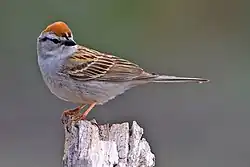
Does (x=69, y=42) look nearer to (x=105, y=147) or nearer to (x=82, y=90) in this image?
(x=82, y=90)

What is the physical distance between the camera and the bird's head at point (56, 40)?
7.79 metres

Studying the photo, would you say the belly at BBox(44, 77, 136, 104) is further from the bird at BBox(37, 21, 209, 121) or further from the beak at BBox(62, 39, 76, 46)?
the beak at BBox(62, 39, 76, 46)

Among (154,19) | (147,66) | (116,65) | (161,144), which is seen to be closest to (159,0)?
(154,19)

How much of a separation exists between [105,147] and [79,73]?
5.55 feet

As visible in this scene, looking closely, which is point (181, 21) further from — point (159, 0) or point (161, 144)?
point (161, 144)

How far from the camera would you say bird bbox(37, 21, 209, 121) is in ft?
26.1

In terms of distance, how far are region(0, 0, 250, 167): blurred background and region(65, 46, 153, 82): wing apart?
7.90 ft

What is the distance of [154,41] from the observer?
13.6 meters

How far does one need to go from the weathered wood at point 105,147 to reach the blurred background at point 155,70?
12.2 feet

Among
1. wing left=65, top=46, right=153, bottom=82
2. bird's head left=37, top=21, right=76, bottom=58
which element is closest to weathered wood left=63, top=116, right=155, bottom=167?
bird's head left=37, top=21, right=76, bottom=58

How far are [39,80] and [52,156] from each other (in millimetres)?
1617

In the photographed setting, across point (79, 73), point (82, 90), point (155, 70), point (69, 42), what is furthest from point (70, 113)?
point (155, 70)

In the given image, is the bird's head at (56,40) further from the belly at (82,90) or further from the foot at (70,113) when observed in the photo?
the foot at (70,113)

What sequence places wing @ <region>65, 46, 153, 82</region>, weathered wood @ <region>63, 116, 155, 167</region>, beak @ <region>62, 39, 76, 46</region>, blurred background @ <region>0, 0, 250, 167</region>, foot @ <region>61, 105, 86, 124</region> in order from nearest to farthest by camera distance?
1. weathered wood @ <region>63, 116, 155, 167</region>
2. foot @ <region>61, 105, 86, 124</region>
3. beak @ <region>62, 39, 76, 46</region>
4. wing @ <region>65, 46, 153, 82</region>
5. blurred background @ <region>0, 0, 250, 167</region>
